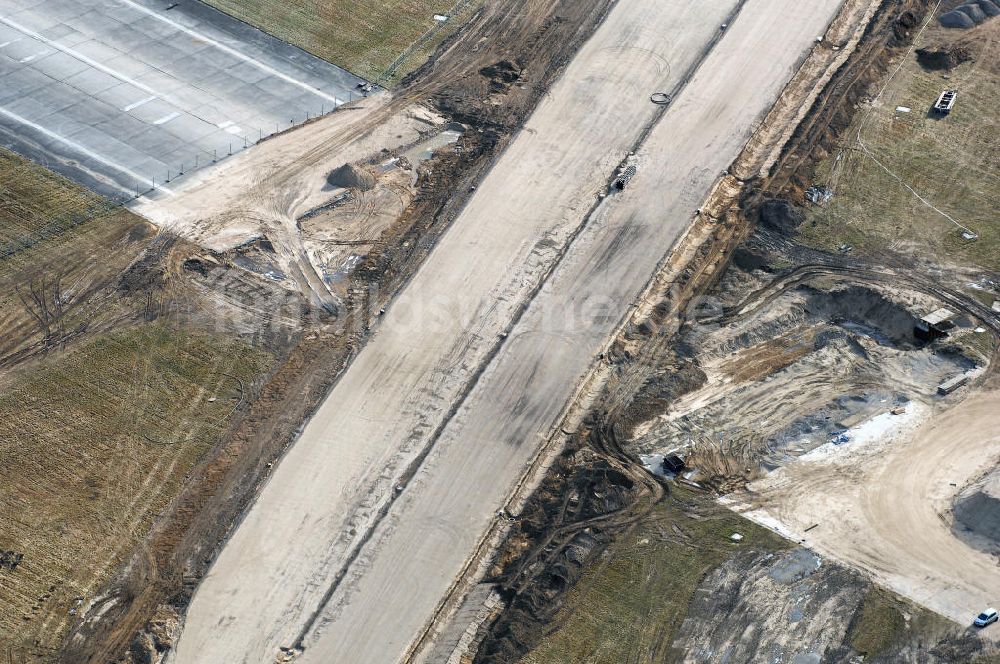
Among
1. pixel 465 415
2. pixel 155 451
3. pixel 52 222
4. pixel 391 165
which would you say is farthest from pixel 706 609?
pixel 52 222

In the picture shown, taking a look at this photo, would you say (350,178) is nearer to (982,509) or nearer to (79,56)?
(79,56)

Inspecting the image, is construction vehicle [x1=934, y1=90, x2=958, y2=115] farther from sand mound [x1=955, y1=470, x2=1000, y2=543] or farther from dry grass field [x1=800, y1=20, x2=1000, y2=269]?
sand mound [x1=955, y1=470, x2=1000, y2=543]

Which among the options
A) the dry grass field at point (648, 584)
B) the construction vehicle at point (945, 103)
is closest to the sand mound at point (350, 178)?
the dry grass field at point (648, 584)

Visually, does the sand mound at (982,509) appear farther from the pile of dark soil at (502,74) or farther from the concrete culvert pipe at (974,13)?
the concrete culvert pipe at (974,13)

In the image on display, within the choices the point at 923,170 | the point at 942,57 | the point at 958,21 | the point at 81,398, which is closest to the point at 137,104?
the point at 81,398

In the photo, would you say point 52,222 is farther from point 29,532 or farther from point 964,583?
point 964,583
